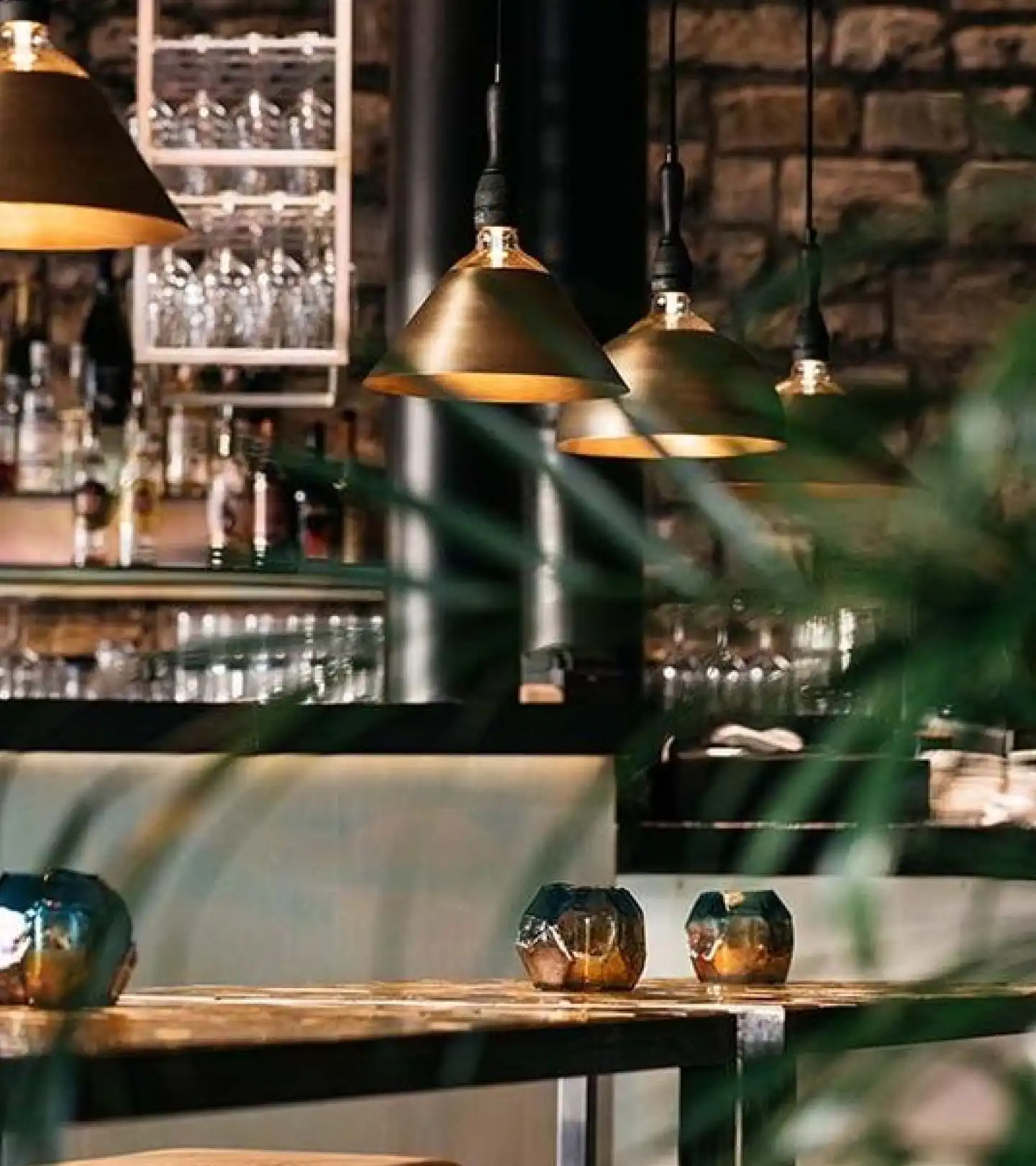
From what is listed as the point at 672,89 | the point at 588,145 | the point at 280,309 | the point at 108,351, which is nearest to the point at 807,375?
the point at 672,89

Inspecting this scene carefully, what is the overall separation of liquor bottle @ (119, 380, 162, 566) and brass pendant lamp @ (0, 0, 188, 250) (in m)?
3.29

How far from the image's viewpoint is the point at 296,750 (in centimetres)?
54

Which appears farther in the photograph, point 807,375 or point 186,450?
point 186,450

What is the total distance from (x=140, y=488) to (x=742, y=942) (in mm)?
3407

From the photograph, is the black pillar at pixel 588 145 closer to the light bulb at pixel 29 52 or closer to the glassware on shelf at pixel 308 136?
the glassware on shelf at pixel 308 136

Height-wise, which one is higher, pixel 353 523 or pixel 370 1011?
pixel 353 523

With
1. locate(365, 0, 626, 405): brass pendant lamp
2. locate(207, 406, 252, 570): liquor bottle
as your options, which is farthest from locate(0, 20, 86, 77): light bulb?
locate(207, 406, 252, 570): liquor bottle

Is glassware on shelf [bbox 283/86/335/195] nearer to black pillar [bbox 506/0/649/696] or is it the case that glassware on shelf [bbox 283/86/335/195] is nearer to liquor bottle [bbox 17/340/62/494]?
black pillar [bbox 506/0/649/696]

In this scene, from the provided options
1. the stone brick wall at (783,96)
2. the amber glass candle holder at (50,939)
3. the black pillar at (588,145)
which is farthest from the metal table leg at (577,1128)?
the stone brick wall at (783,96)

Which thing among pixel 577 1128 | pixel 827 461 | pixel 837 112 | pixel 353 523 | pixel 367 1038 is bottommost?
pixel 577 1128

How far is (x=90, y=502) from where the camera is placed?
6.02 metres

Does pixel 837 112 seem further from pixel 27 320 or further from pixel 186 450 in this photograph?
pixel 27 320

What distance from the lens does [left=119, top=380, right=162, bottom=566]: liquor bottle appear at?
603 centimetres

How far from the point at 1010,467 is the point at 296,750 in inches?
5.9
